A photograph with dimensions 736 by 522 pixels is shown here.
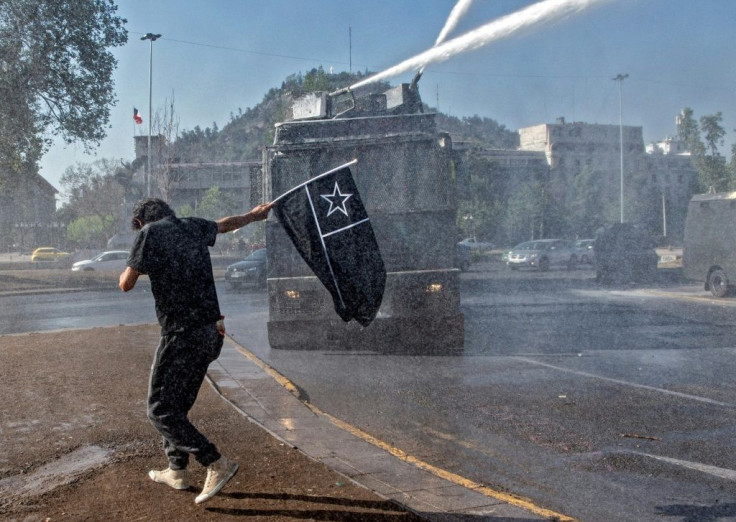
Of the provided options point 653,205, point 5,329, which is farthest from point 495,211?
point 5,329

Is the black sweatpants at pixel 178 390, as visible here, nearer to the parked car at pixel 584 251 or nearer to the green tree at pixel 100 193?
the parked car at pixel 584 251

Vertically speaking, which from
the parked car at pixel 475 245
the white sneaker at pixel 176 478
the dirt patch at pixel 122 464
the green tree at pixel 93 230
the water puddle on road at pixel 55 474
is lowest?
the water puddle on road at pixel 55 474

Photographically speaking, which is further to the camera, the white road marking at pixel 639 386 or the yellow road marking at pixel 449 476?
the white road marking at pixel 639 386

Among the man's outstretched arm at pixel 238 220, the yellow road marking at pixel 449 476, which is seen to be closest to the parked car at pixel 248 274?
the yellow road marking at pixel 449 476

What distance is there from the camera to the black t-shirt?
14.0 feet

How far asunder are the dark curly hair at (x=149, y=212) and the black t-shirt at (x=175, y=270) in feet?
0.34

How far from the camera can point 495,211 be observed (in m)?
52.1

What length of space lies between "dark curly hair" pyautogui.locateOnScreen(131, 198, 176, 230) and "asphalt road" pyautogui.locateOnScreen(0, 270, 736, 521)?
2.62 metres

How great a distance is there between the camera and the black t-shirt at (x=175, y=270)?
14.0ft

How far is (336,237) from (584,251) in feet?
112

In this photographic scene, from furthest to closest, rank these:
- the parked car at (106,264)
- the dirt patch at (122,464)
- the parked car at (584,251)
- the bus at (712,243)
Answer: the parked car at (106,264) < the parked car at (584,251) < the bus at (712,243) < the dirt patch at (122,464)

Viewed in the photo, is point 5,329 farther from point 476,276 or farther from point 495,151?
point 495,151

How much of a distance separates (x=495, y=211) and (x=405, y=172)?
139ft

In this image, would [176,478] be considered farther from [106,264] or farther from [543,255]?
[106,264]
